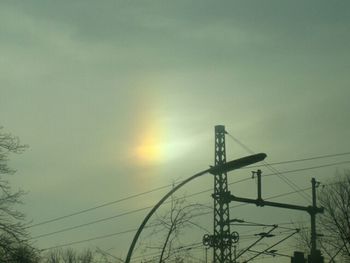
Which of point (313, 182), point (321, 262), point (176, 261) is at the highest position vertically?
point (313, 182)

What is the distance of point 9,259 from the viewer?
2591cm

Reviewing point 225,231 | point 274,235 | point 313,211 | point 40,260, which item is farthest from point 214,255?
point 40,260

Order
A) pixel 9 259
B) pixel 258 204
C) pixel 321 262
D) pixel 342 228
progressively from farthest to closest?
pixel 342 228 < pixel 258 204 < pixel 9 259 < pixel 321 262

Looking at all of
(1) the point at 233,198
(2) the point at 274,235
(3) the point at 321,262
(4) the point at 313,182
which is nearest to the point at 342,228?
(4) the point at 313,182

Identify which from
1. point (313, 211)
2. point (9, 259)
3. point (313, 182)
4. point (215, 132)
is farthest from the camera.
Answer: point (215, 132)

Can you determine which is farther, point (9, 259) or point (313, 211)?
point (313, 211)

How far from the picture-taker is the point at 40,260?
2703 centimetres

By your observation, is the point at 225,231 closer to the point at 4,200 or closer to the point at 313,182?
the point at 313,182

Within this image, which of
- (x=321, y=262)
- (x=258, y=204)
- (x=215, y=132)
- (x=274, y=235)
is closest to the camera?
(x=321, y=262)

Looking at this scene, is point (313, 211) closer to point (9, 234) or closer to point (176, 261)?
point (176, 261)

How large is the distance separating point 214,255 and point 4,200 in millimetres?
13136

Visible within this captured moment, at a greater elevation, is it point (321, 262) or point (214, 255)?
point (214, 255)

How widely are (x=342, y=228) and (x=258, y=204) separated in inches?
1123

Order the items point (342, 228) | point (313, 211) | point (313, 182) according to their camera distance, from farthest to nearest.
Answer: point (342, 228) < point (313, 182) < point (313, 211)
